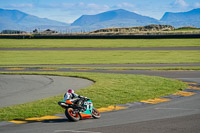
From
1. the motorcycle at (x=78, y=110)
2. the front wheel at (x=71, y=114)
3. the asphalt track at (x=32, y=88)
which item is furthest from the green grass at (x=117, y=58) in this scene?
the front wheel at (x=71, y=114)

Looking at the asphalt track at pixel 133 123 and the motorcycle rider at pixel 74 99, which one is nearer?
the asphalt track at pixel 133 123

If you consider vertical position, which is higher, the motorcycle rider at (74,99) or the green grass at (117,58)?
the motorcycle rider at (74,99)

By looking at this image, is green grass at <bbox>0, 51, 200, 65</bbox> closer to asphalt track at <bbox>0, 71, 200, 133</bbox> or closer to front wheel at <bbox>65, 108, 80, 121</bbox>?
asphalt track at <bbox>0, 71, 200, 133</bbox>

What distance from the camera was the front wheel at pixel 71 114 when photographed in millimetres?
13085

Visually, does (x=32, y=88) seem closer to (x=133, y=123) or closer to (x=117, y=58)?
(x=133, y=123)

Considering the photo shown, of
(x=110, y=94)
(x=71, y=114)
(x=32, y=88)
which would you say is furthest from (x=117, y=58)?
(x=71, y=114)

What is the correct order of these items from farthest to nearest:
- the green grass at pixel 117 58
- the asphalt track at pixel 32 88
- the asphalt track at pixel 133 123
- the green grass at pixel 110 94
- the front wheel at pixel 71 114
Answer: the green grass at pixel 117 58 → the asphalt track at pixel 32 88 → the green grass at pixel 110 94 → the front wheel at pixel 71 114 → the asphalt track at pixel 133 123

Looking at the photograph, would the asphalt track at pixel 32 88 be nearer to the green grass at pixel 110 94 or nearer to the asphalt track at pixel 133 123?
the green grass at pixel 110 94

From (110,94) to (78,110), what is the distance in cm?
632

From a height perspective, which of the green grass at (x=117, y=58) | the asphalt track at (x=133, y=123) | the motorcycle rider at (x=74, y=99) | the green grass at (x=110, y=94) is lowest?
the green grass at (x=117, y=58)

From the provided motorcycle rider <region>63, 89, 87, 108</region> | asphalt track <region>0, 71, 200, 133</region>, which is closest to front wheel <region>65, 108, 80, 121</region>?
asphalt track <region>0, 71, 200, 133</region>

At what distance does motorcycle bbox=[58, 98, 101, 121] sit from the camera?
43.0ft

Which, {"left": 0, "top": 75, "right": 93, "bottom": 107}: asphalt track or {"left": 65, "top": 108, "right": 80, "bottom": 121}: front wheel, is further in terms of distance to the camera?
{"left": 0, "top": 75, "right": 93, "bottom": 107}: asphalt track

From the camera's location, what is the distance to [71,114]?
1315 centimetres
